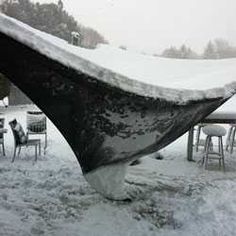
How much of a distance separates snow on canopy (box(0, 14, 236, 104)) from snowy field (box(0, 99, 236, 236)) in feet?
4.00

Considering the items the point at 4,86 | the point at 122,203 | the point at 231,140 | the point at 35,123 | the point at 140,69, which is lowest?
the point at 122,203

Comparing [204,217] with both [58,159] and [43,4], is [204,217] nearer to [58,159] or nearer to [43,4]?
[58,159]

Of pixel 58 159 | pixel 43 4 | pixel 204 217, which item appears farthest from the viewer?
pixel 43 4

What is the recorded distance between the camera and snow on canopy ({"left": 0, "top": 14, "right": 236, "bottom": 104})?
8.38 ft

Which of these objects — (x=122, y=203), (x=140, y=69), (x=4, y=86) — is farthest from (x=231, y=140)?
(x=4, y=86)

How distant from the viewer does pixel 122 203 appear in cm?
402

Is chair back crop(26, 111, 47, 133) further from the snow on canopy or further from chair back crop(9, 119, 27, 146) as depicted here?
the snow on canopy

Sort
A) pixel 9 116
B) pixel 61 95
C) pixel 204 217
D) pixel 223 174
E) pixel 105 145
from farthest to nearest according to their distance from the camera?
pixel 9 116 → pixel 223 174 → pixel 204 217 → pixel 105 145 → pixel 61 95

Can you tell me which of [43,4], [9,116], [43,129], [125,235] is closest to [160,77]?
[125,235]

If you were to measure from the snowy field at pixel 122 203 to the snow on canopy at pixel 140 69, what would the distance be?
1218 mm

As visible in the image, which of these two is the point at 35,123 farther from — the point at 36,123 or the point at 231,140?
the point at 231,140

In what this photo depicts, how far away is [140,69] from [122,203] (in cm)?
163

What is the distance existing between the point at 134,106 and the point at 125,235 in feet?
3.73

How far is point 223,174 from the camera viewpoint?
523cm
